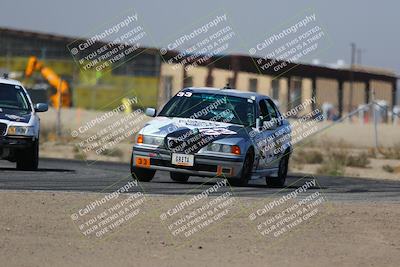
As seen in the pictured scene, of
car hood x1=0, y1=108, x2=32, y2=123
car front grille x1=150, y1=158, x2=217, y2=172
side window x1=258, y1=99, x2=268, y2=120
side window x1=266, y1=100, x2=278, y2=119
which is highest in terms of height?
side window x1=258, y1=99, x2=268, y2=120

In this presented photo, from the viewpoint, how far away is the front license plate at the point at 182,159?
16.4 metres

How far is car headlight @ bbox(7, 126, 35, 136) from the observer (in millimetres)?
18375

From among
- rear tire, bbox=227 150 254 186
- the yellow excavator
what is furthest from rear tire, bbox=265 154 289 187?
the yellow excavator

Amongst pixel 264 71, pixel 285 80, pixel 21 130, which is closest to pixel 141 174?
pixel 21 130

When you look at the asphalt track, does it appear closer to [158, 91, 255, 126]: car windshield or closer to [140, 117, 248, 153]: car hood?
[140, 117, 248, 153]: car hood

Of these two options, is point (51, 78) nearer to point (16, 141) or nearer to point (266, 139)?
point (16, 141)

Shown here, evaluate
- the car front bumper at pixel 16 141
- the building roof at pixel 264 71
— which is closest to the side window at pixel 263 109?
the car front bumper at pixel 16 141

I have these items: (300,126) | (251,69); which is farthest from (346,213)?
(251,69)

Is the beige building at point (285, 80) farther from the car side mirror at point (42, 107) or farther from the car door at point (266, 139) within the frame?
the car door at point (266, 139)

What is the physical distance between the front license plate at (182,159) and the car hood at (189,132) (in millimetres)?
→ 74

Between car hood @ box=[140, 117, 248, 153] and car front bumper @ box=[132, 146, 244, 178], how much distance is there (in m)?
0.16

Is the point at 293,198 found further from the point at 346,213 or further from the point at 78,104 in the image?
the point at 78,104

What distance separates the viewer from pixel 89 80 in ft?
203

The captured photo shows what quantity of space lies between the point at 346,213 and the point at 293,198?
1.91m
